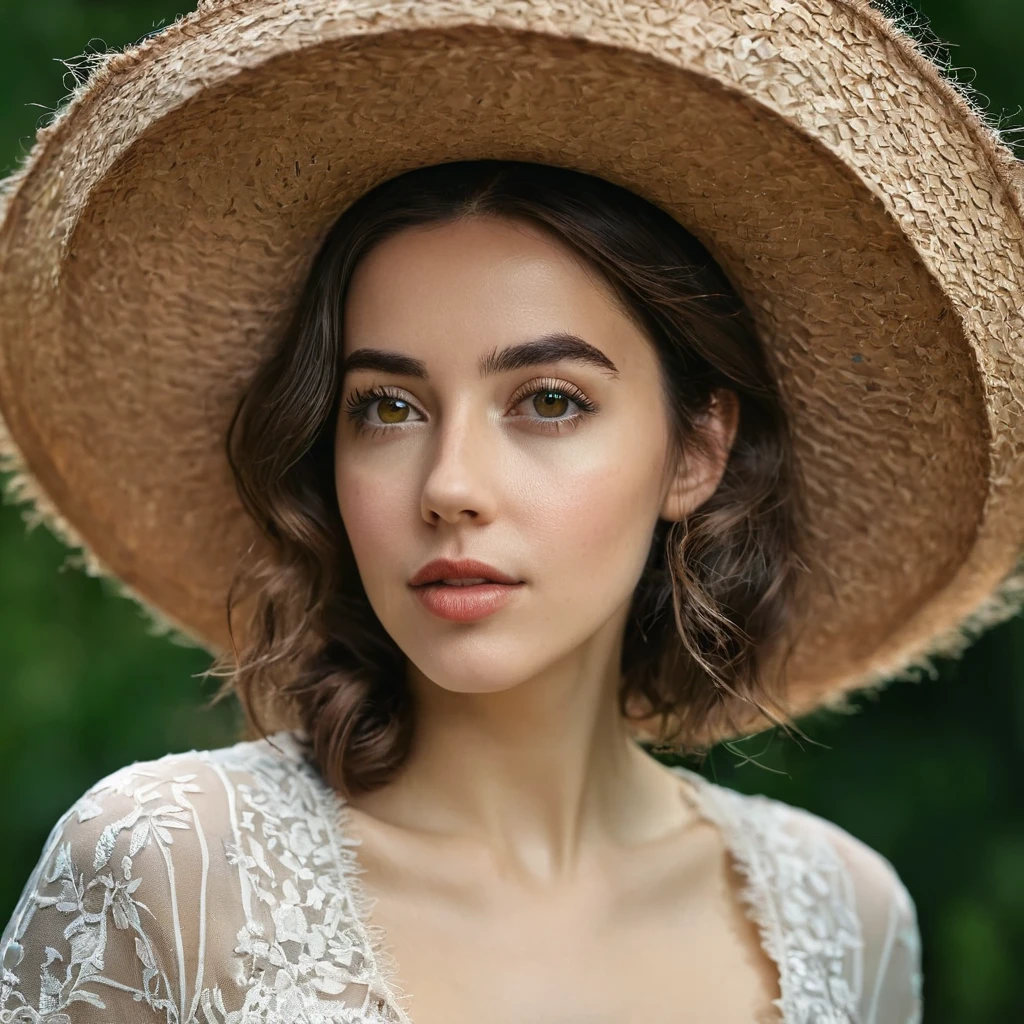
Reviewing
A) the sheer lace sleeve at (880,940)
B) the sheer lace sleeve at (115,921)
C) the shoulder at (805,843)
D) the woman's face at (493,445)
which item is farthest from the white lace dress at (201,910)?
the sheer lace sleeve at (880,940)

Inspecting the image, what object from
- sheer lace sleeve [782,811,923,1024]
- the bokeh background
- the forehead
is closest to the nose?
the forehead

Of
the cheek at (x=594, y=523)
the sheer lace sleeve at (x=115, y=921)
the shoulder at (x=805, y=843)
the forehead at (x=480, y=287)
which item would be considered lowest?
the sheer lace sleeve at (x=115, y=921)

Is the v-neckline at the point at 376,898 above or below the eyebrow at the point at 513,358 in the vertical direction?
below

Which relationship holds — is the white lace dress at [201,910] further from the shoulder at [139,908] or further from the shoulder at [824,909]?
the shoulder at [824,909]

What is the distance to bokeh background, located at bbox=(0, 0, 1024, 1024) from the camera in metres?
2.98

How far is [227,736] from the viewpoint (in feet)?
10.3

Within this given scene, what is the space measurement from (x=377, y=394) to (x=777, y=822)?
1048mm

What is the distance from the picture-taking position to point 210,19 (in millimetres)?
1664

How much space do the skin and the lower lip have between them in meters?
0.01

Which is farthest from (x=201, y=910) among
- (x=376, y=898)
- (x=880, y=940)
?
(x=880, y=940)

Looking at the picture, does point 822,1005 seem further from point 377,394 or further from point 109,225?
point 109,225

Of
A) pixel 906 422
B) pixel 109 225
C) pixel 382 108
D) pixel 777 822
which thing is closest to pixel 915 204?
pixel 906 422

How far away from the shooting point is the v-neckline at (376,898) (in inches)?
72.1

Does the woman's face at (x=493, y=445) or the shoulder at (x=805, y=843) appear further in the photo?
the shoulder at (x=805, y=843)
